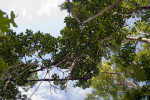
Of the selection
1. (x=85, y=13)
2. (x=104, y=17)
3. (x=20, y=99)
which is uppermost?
(x=85, y=13)

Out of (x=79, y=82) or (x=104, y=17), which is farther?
(x=79, y=82)

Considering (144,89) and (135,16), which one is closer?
(144,89)

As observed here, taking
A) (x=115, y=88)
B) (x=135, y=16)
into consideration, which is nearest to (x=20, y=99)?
(x=115, y=88)

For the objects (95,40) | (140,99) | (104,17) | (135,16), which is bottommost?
(140,99)

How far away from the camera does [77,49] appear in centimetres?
664

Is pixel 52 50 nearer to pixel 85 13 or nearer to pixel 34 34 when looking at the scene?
pixel 34 34

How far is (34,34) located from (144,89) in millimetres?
5424

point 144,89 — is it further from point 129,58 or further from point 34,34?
point 34,34

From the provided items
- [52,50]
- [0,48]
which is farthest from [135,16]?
[0,48]

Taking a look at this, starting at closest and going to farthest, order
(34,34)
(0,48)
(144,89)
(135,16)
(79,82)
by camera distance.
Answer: (144,89) → (0,48) → (34,34) → (79,82) → (135,16)

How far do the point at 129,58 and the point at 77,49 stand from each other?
103 inches

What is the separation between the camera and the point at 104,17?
21.3ft

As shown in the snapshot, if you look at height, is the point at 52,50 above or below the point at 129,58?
above

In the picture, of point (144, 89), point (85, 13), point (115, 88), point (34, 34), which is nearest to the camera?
point (144, 89)
